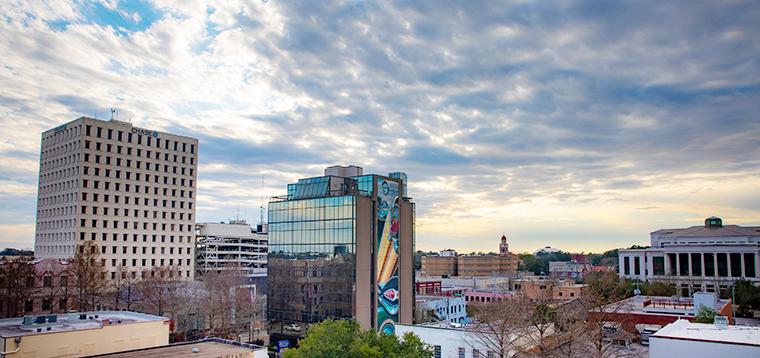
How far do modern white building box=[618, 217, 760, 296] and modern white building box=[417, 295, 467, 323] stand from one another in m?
52.0

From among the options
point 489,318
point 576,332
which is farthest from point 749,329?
point 489,318

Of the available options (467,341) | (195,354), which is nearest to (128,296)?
(195,354)

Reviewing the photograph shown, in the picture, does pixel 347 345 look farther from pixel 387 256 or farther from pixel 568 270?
pixel 568 270

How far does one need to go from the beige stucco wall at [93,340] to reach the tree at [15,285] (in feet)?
93.9

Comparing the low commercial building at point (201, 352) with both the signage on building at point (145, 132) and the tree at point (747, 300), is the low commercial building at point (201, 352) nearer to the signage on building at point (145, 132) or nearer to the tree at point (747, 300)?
the tree at point (747, 300)

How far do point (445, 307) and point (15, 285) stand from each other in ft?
179

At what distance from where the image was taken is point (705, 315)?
4653 cm

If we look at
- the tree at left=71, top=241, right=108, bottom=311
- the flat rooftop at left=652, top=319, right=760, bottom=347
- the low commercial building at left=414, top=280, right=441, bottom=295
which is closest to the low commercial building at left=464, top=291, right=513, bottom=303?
the low commercial building at left=414, top=280, right=441, bottom=295

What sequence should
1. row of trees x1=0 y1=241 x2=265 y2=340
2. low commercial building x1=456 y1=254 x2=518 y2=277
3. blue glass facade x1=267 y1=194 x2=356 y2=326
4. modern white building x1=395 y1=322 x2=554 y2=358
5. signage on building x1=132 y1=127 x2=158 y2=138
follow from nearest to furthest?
modern white building x1=395 y1=322 x2=554 y2=358 → row of trees x1=0 y1=241 x2=265 y2=340 → blue glass facade x1=267 y1=194 x2=356 y2=326 → signage on building x1=132 y1=127 x2=158 y2=138 → low commercial building x1=456 y1=254 x2=518 y2=277

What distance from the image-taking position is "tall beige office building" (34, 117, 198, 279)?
92.0 m

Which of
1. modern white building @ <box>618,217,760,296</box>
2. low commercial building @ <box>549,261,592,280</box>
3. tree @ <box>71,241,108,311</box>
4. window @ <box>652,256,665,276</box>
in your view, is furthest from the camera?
low commercial building @ <box>549,261,592,280</box>

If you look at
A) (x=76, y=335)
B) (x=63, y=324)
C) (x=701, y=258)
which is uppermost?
(x=701, y=258)

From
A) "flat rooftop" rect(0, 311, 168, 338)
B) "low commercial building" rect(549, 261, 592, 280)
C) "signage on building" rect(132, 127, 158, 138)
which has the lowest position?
"low commercial building" rect(549, 261, 592, 280)

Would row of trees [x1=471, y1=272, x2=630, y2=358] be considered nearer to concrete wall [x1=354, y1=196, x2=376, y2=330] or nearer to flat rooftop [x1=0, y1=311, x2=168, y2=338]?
concrete wall [x1=354, y1=196, x2=376, y2=330]
